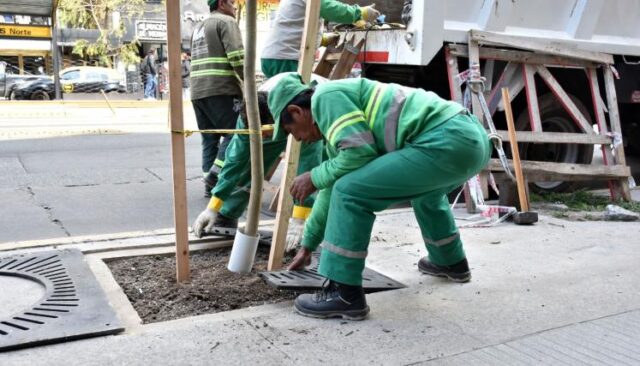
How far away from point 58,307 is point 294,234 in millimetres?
1504

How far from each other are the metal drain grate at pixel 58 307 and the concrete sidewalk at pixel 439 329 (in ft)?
0.23

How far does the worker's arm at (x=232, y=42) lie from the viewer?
527cm

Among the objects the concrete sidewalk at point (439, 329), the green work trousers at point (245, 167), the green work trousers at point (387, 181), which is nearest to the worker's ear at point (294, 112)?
the green work trousers at point (387, 181)

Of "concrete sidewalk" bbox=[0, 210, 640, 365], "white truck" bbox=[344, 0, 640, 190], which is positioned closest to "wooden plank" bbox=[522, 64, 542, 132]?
"white truck" bbox=[344, 0, 640, 190]

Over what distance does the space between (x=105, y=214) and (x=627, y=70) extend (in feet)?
17.7

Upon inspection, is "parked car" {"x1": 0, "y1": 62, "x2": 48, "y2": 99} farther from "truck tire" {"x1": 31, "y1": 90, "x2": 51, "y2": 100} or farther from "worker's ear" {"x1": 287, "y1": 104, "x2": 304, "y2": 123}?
"worker's ear" {"x1": 287, "y1": 104, "x2": 304, "y2": 123}

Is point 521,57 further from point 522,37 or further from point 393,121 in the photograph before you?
point 393,121

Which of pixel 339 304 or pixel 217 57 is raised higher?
pixel 217 57

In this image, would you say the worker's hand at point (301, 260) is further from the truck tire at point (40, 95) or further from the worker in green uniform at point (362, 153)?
the truck tire at point (40, 95)

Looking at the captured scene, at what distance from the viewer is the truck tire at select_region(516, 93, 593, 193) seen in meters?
6.45

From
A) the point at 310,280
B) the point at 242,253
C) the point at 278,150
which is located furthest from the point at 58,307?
the point at 278,150

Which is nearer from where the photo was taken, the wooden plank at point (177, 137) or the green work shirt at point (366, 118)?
the green work shirt at point (366, 118)

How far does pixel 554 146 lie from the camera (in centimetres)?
671

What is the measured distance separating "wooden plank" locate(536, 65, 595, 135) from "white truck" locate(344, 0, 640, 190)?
0.76 ft
